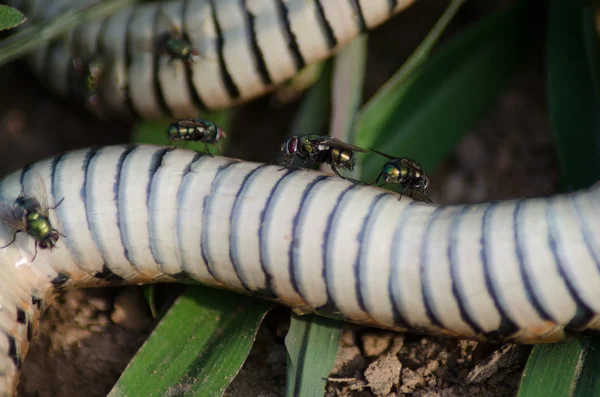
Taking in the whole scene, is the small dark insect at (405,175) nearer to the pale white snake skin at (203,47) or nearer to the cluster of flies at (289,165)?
the cluster of flies at (289,165)

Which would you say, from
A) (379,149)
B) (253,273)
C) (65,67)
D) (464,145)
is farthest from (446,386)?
(65,67)

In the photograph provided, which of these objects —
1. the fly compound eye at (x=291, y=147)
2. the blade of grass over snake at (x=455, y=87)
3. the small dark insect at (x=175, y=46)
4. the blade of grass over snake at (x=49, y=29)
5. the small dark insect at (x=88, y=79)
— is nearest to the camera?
the fly compound eye at (x=291, y=147)

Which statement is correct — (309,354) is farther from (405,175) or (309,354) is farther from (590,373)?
(590,373)

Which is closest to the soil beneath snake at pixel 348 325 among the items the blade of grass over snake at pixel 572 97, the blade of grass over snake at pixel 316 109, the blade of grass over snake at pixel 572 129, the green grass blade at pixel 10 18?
the blade of grass over snake at pixel 572 129

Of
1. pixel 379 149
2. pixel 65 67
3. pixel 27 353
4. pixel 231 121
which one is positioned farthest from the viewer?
pixel 231 121

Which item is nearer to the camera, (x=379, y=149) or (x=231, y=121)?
(x=379, y=149)

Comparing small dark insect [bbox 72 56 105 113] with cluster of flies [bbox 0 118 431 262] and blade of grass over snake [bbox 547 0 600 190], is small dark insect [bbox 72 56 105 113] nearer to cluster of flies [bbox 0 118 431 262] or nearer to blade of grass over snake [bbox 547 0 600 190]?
cluster of flies [bbox 0 118 431 262]

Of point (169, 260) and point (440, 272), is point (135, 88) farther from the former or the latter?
point (440, 272)

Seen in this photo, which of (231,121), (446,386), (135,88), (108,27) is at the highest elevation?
(108,27)
